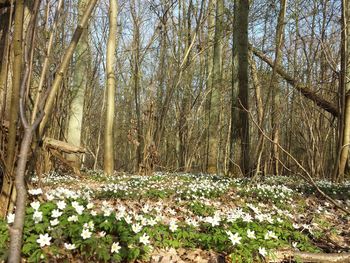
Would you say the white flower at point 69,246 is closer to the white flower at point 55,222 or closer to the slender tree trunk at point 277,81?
the white flower at point 55,222

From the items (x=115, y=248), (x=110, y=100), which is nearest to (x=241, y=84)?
(x=110, y=100)

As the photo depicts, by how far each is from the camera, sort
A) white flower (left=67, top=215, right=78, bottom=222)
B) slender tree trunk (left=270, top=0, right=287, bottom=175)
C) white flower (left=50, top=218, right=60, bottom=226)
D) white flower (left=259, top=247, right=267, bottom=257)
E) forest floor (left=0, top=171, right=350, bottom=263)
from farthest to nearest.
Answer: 1. slender tree trunk (left=270, top=0, right=287, bottom=175)
2. white flower (left=259, top=247, right=267, bottom=257)
3. white flower (left=67, top=215, right=78, bottom=222)
4. white flower (left=50, top=218, right=60, bottom=226)
5. forest floor (left=0, top=171, right=350, bottom=263)

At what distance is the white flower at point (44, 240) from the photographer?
8.77 feet

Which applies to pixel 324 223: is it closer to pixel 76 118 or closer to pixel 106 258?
pixel 106 258

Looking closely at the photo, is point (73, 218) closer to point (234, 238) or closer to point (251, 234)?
point (234, 238)

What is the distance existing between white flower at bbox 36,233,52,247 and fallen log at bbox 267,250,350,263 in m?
1.99

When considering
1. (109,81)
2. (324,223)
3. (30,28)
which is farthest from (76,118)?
(30,28)

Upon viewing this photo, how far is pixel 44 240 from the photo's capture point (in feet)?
8.87

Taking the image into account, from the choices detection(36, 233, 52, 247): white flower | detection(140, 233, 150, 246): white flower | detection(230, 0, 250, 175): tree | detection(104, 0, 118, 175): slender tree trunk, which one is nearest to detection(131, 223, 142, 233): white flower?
detection(140, 233, 150, 246): white flower

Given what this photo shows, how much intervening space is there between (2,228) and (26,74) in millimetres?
1256

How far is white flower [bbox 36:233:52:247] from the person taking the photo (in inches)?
105

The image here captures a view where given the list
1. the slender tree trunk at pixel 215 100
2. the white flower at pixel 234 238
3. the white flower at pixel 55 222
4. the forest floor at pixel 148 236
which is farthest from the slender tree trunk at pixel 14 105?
the slender tree trunk at pixel 215 100

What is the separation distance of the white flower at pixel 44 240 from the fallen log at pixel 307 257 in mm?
1994

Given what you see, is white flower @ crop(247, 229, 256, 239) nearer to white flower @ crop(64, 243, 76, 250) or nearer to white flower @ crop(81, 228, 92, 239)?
white flower @ crop(81, 228, 92, 239)
